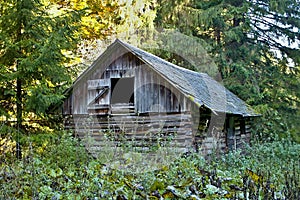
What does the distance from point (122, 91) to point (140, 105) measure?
206cm

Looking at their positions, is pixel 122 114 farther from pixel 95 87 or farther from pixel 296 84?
pixel 296 84

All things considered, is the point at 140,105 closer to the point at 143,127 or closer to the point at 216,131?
the point at 143,127

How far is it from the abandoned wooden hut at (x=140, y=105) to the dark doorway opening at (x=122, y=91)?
1.5 inches

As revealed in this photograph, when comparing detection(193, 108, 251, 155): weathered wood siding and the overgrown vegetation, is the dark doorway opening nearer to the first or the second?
detection(193, 108, 251, 155): weathered wood siding

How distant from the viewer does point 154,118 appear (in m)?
11.0

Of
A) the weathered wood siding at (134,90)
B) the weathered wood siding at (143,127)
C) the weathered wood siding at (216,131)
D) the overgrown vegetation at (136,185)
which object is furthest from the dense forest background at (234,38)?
the overgrown vegetation at (136,185)

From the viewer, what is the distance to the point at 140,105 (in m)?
11.1

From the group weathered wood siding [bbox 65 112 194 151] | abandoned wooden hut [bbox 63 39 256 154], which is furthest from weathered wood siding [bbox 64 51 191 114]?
weathered wood siding [bbox 65 112 194 151]

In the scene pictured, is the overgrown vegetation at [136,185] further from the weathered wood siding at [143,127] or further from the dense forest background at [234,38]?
the dense forest background at [234,38]

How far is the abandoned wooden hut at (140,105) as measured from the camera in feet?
34.6

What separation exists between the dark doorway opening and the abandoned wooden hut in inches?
1.5

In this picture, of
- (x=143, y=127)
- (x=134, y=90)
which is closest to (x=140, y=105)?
(x=134, y=90)

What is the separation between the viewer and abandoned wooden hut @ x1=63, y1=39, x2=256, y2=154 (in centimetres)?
1055

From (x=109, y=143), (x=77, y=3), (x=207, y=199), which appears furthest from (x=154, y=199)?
(x=77, y=3)
